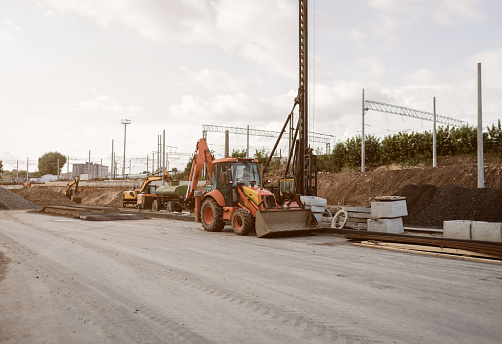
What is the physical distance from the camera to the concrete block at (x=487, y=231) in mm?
11098

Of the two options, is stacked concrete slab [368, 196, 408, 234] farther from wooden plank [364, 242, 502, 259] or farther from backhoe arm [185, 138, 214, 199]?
backhoe arm [185, 138, 214, 199]

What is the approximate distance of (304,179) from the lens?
1945cm

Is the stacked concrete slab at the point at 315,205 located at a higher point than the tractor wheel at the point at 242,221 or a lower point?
higher

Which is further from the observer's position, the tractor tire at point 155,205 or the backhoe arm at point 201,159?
the tractor tire at point 155,205

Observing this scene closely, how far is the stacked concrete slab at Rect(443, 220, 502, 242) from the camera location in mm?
11148

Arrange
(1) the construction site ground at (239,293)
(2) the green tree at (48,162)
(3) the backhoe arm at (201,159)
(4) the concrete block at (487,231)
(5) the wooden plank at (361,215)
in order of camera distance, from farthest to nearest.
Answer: (2) the green tree at (48,162) → (3) the backhoe arm at (201,159) → (5) the wooden plank at (361,215) → (4) the concrete block at (487,231) → (1) the construction site ground at (239,293)

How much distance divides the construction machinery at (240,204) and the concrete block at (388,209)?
2.15m

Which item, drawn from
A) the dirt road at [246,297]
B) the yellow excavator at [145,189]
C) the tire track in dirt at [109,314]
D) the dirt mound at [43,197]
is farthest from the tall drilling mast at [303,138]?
the dirt mound at [43,197]

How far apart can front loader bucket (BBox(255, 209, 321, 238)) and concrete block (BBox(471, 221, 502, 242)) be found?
186 inches

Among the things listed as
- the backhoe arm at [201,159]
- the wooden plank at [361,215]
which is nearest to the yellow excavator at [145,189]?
the backhoe arm at [201,159]

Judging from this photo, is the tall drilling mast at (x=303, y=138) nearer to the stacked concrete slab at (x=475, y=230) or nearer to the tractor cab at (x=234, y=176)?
the tractor cab at (x=234, y=176)

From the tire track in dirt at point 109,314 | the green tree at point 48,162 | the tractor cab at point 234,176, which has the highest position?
the green tree at point 48,162

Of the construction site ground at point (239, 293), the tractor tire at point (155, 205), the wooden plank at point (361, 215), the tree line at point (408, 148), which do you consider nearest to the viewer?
the construction site ground at point (239, 293)

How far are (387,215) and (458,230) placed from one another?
7.43 feet
